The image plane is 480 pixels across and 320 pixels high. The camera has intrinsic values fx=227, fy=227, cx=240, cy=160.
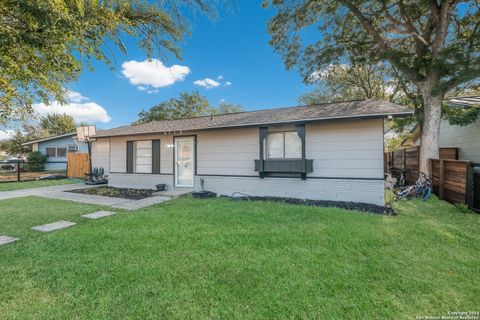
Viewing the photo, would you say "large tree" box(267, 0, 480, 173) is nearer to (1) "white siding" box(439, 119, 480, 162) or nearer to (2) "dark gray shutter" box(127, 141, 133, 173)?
(1) "white siding" box(439, 119, 480, 162)

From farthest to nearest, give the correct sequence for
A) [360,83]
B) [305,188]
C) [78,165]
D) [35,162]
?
[35,162] < [360,83] < [78,165] < [305,188]

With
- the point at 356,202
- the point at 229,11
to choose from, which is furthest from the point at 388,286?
the point at 229,11

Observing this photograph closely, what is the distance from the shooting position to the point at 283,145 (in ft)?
24.7

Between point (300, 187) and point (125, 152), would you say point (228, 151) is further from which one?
point (125, 152)

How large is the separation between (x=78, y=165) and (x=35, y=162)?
27.3 ft

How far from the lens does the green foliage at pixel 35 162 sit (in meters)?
18.8

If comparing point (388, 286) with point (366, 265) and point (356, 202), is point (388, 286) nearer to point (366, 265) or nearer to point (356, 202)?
point (366, 265)

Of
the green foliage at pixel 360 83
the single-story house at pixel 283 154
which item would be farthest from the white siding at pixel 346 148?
the green foliage at pixel 360 83

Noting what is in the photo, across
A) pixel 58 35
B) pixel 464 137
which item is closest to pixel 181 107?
pixel 464 137

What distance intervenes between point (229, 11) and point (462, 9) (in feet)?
36.3

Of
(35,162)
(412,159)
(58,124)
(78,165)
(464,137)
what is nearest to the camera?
(464,137)

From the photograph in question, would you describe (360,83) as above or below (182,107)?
below

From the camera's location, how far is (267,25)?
11.4 meters

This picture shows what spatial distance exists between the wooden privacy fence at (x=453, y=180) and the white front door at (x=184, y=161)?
834 centimetres
